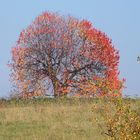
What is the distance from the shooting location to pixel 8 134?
17.8m

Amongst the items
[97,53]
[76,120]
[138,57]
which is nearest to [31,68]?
[97,53]

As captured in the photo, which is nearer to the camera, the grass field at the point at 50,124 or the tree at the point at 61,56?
the grass field at the point at 50,124

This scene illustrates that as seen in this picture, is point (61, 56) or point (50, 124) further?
point (61, 56)

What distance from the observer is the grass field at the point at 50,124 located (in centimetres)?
1722

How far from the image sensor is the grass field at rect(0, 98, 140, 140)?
17.2 metres

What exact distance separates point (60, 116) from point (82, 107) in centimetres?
305

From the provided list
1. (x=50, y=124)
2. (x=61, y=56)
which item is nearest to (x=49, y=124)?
(x=50, y=124)

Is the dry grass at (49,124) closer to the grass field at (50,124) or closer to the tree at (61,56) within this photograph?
the grass field at (50,124)

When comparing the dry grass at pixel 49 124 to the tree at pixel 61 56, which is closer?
the dry grass at pixel 49 124

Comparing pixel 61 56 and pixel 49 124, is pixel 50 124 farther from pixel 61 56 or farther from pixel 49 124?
pixel 61 56

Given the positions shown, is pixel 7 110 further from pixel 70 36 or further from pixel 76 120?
pixel 70 36

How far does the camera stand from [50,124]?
19.9m

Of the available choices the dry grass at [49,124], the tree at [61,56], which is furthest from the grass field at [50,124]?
the tree at [61,56]

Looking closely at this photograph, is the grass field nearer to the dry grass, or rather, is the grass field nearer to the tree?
the dry grass
